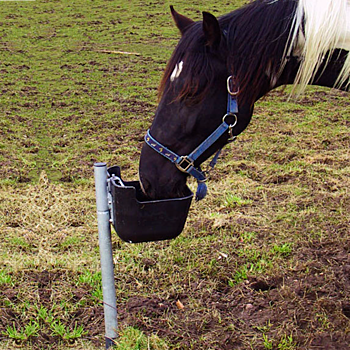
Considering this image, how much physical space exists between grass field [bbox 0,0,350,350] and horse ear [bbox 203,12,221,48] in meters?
1.45

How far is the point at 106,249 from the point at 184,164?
1.82ft

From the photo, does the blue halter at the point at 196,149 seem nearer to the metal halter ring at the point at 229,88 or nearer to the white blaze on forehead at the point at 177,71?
the metal halter ring at the point at 229,88

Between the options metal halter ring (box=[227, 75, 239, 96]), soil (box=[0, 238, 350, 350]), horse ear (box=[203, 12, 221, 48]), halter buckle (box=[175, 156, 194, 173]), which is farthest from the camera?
soil (box=[0, 238, 350, 350])

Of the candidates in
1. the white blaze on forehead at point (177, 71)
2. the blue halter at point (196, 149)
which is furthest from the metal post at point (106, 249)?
the white blaze on forehead at point (177, 71)

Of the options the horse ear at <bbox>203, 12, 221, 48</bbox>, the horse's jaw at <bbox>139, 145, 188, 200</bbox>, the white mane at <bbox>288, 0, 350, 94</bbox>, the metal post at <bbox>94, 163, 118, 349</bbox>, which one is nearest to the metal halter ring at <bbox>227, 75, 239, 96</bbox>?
the horse ear at <bbox>203, 12, 221, 48</bbox>

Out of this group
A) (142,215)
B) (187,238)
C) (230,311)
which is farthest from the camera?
(187,238)

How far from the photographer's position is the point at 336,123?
5.35 metres

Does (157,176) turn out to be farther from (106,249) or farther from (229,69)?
(229,69)

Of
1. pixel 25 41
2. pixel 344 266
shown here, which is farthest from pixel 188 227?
pixel 25 41

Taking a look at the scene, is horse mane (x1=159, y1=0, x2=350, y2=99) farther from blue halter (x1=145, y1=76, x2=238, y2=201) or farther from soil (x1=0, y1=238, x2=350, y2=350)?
soil (x1=0, y1=238, x2=350, y2=350)

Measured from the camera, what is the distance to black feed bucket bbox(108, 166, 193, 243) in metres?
1.94

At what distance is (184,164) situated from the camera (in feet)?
6.77

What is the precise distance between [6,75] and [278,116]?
483 cm

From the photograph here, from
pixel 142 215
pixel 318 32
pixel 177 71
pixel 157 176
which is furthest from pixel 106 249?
pixel 318 32
